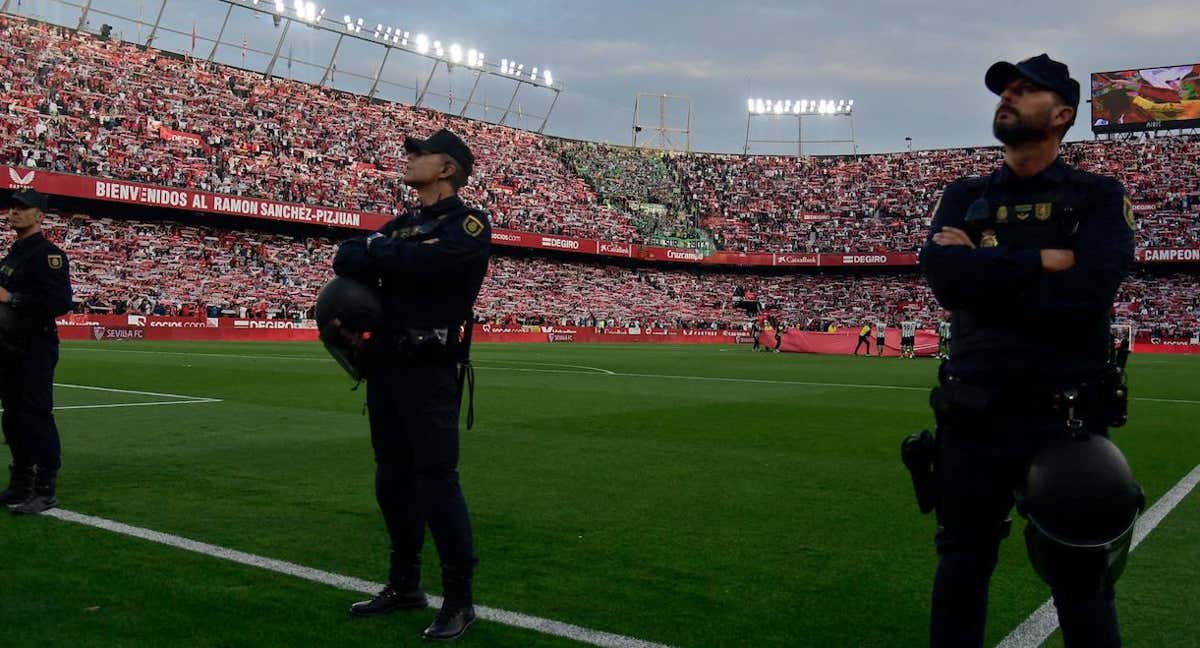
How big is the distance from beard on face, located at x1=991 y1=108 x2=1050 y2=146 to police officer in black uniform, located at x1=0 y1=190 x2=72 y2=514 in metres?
5.94

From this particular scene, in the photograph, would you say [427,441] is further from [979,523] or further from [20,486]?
[20,486]

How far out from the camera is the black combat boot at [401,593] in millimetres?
4488

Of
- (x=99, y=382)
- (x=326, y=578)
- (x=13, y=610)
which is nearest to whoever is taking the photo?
(x=13, y=610)

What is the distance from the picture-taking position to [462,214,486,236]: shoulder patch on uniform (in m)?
4.28

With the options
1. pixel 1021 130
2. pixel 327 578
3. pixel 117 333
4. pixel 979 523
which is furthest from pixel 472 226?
pixel 117 333

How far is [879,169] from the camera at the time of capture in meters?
76.6

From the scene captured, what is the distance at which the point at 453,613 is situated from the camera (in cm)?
425

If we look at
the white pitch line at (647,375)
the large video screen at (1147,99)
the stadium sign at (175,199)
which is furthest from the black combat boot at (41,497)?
the large video screen at (1147,99)

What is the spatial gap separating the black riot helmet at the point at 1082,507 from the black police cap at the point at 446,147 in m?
2.78

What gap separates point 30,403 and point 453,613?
13.2 feet

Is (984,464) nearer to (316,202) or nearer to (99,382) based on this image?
(99,382)

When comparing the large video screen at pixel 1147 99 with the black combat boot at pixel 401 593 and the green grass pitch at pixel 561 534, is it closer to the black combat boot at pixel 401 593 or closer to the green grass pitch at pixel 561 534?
the green grass pitch at pixel 561 534

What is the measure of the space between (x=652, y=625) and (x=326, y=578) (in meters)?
1.79

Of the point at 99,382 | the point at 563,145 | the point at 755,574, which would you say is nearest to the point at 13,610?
the point at 755,574
